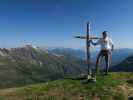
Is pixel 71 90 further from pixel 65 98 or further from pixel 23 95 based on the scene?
pixel 23 95

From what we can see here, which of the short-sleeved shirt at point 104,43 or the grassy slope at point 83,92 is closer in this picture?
the grassy slope at point 83,92

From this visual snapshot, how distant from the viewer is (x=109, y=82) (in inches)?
738

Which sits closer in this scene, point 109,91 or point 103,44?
point 109,91

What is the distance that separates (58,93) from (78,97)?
1.88 meters

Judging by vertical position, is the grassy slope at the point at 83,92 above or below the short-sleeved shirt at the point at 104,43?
below

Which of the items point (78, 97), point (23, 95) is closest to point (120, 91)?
point (78, 97)

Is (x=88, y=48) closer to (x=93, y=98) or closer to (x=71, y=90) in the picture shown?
(x=71, y=90)

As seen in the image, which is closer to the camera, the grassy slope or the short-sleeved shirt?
the grassy slope

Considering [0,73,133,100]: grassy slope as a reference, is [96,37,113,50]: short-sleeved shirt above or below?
above

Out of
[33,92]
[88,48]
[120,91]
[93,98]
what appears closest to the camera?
[93,98]

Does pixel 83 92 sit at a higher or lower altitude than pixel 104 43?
lower

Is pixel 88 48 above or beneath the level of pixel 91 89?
above

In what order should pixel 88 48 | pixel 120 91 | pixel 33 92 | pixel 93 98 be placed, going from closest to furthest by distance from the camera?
1. pixel 93 98
2. pixel 120 91
3. pixel 33 92
4. pixel 88 48

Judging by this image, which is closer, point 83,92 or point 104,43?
point 83,92
